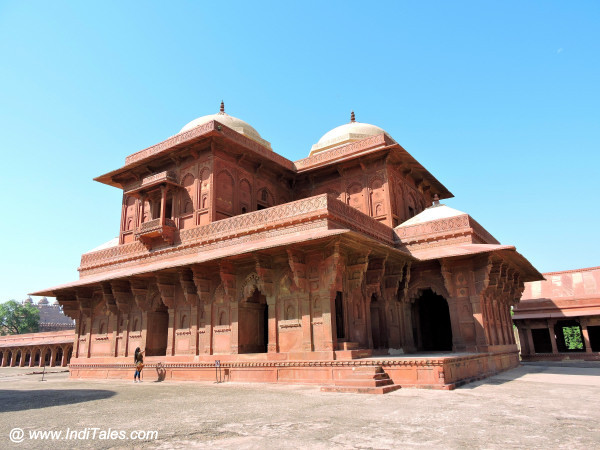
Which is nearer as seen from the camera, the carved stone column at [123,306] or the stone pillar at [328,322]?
the stone pillar at [328,322]

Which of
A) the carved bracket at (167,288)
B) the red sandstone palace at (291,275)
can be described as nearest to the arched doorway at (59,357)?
the red sandstone palace at (291,275)

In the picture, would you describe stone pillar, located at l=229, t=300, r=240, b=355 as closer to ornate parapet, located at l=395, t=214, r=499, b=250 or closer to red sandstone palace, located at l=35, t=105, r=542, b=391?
red sandstone palace, located at l=35, t=105, r=542, b=391

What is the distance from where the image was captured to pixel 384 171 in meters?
16.4

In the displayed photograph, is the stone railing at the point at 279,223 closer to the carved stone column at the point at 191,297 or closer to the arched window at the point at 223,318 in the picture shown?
the carved stone column at the point at 191,297

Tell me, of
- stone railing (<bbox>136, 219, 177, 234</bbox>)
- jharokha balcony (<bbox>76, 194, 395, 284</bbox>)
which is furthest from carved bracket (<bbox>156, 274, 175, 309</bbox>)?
stone railing (<bbox>136, 219, 177, 234</bbox>)

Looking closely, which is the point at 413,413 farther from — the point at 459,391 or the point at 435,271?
the point at 435,271

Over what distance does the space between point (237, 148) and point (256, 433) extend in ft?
40.5

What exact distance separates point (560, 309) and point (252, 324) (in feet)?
60.7

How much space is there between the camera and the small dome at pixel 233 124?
20.1m

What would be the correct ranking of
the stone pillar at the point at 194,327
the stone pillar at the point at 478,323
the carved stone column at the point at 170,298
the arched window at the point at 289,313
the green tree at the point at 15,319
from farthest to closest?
the green tree at the point at 15,319 → the carved stone column at the point at 170,298 → the stone pillar at the point at 194,327 → the stone pillar at the point at 478,323 → the arched window at the point at 289,313

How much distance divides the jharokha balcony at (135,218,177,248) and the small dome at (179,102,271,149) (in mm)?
6266

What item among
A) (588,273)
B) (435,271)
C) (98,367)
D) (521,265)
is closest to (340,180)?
(435,271)

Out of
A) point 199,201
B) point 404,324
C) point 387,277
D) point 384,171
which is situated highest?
point 384,171

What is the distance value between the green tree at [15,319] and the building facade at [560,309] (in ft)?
182
